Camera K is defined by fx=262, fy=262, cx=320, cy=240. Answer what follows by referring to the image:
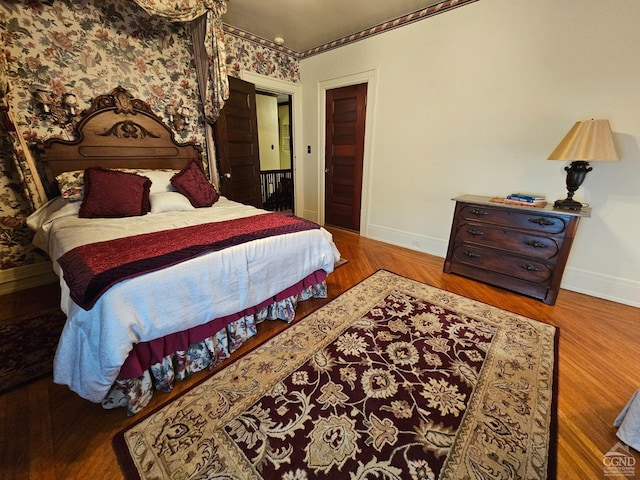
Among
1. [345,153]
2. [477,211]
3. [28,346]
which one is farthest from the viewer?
[345,153]

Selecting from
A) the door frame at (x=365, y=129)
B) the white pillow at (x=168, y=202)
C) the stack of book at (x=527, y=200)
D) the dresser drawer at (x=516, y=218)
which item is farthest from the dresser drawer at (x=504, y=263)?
the white pillow at (x=168, y=202)

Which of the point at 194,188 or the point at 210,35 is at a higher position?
the point at 210,35

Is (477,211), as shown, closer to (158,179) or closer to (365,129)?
(365,129)

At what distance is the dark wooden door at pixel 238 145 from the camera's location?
2.97 meters

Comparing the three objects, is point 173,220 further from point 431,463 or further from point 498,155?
point 498,155

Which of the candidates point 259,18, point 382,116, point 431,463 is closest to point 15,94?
point 259,18

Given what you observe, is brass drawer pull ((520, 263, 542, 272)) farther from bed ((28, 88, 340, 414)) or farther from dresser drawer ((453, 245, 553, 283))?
bed ((28, 88, 340, 414))

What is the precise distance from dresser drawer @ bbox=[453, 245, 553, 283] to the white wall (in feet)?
1.68

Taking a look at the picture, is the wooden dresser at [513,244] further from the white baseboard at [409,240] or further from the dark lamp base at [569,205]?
the white baseboard at [409,240]

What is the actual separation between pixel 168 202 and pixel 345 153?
247 cm

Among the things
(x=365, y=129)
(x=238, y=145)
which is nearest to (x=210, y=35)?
(x=238, y=145)

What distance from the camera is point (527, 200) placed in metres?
2.28

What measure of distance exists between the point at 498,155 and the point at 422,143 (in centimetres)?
80

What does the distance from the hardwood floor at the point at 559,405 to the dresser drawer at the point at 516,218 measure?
0.63m
